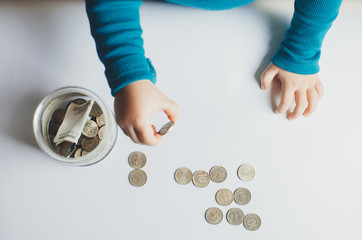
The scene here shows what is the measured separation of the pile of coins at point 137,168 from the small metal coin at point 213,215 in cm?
12

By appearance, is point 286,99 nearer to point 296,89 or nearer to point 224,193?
point 296,89

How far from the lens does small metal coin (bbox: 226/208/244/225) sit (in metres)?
0.59

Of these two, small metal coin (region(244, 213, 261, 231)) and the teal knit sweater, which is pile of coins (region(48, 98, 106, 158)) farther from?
small metal coin (region(244, 213, 261, 231))

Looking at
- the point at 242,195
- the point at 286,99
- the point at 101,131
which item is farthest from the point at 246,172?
the point at 101,131

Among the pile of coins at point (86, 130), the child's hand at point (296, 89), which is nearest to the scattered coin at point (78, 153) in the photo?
the pile of coins at point (86, 130)

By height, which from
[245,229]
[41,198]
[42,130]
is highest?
[42,130]

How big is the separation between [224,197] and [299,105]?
0.20 meters

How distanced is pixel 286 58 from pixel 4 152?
50 centimetres

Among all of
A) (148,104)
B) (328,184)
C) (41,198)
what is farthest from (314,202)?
(41,198)

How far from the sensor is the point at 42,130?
58 cm

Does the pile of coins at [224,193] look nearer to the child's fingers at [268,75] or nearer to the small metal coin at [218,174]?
the small metal coin at [218,174]

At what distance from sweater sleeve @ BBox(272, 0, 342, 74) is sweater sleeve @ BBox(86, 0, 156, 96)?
0.25 m

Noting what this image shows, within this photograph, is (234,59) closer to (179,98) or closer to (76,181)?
(179,98)

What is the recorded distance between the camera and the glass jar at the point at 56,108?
0.56 m
